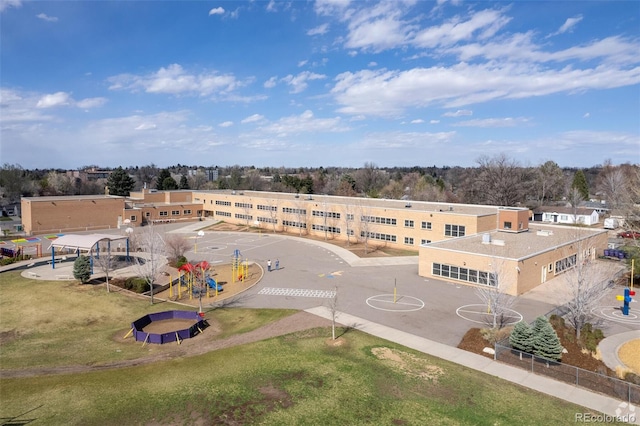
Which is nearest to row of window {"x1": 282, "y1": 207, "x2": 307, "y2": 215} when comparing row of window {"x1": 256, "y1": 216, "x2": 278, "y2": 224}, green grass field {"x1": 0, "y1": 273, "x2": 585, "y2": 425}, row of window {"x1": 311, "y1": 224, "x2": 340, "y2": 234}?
row of window {"x1": 256, "y1": 216, "x2": 278, "y2": 224}

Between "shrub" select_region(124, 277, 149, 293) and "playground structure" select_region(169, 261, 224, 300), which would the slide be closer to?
"playground structure" select_region(169, 261, 224, 300)

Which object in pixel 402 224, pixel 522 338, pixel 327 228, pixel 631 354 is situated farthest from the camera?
pixel 327 228

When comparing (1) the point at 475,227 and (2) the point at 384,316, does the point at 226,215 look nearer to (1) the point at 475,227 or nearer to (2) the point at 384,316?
(1) the point at 475,227

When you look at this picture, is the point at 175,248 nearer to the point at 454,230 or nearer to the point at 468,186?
the point at 454,230

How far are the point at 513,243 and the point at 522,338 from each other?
21.9 meters

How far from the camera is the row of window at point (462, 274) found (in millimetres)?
33781

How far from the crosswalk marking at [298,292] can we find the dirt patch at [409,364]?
414 inches

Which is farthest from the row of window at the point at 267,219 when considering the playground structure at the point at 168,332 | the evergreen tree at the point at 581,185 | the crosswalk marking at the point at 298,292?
the evergreen tree at the point at 581,185

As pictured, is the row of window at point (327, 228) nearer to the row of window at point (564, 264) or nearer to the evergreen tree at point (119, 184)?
the row of window at point (564, 264)

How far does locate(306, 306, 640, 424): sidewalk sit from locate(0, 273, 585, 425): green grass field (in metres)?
0.65

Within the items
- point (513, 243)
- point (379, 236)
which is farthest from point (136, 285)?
point (513, 243)

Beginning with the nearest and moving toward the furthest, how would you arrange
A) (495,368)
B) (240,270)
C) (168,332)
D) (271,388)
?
(271,388) → (495,368) → (168,332) → (240,270)

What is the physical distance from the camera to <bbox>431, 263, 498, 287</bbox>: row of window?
33.8 m

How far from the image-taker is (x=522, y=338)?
2033 centimetres
